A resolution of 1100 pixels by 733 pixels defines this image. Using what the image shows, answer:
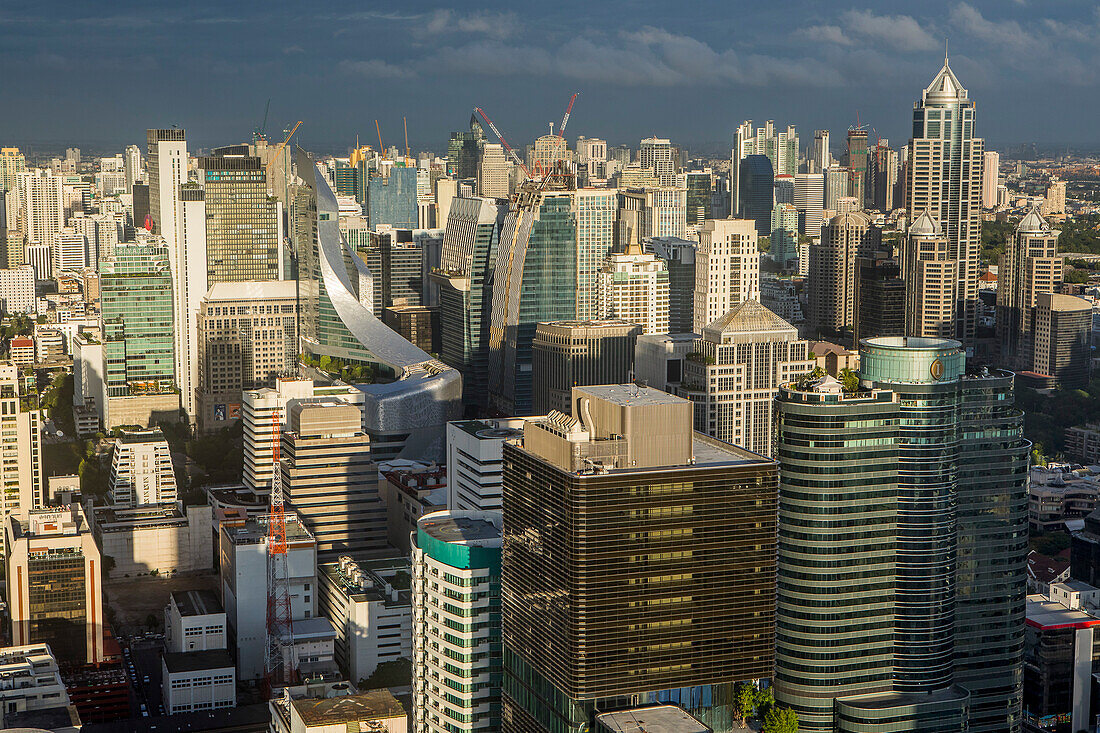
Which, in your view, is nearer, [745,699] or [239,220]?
[745,699]

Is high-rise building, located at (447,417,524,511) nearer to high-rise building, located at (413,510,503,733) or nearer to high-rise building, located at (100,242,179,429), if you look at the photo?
high-rise building, located at (413,510,503,733)

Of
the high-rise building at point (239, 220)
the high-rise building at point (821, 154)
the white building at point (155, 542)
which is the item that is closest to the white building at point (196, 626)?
the white building at point (155, 542)

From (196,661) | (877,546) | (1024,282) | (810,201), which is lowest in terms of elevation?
(196,661)

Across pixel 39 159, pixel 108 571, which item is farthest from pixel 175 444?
pixel 39 159

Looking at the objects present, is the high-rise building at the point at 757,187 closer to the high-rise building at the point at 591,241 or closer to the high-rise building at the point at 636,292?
the high-rise building at the point at 591,241

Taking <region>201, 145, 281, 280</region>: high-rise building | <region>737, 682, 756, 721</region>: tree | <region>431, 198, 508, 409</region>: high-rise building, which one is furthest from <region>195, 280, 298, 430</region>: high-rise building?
<region>737, 682, 756, 721</region>: tree

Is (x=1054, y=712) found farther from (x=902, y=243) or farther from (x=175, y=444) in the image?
(x=902, y=243)

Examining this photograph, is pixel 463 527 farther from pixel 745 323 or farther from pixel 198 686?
pixel 745 323

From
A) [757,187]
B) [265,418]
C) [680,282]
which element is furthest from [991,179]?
[265,418]
